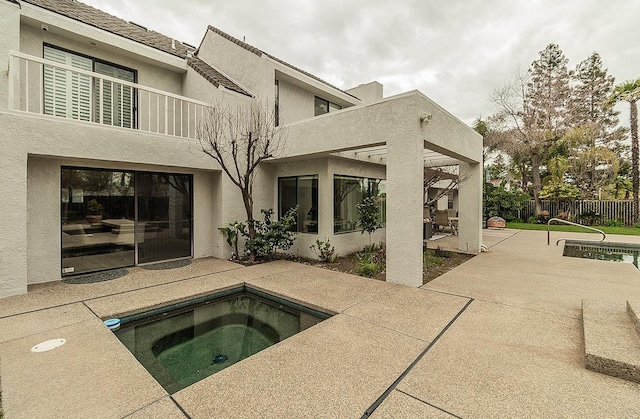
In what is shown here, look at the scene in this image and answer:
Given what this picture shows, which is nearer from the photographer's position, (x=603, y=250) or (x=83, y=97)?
(x=83, y=97)

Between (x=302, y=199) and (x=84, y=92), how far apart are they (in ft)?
24.1

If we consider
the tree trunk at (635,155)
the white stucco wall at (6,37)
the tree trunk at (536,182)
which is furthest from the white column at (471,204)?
the tree trunk at (635,155)

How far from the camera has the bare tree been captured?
9.06m

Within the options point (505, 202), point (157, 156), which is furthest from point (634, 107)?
point (157, 156)

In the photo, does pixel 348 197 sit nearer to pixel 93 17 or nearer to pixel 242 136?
pixel 242 136

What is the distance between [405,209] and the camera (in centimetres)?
663

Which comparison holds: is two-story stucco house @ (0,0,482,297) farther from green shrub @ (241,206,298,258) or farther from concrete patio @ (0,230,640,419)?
concrete patio @ (0,230,640,419)

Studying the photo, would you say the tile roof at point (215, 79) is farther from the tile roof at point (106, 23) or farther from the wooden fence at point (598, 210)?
the wooden fence at point (598, 210)

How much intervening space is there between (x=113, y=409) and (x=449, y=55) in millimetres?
18550

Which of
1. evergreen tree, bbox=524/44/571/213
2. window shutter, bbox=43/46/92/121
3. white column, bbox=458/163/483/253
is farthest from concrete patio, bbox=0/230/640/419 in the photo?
evergreen tree, bbox=524/44/571/213

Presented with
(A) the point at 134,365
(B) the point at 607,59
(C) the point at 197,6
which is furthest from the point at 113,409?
(B) the point at 607,59

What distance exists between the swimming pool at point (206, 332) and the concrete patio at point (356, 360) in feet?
0.86

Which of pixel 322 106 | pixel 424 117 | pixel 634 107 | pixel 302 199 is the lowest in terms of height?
pixel 302 199

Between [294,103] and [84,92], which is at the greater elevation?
[294,103]
